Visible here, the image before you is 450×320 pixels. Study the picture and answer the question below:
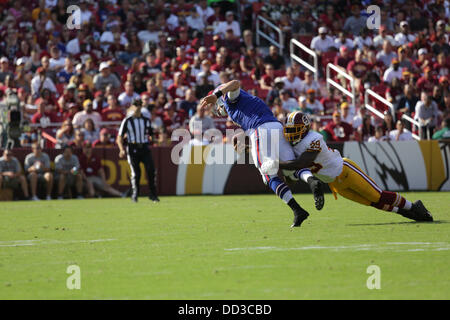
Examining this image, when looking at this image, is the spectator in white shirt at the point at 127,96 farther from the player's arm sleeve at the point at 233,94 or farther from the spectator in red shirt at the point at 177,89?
the player's arm sleeve at the point at 233,94

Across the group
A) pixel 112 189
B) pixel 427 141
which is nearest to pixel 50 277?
pixel 112 189

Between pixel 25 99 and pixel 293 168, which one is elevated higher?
pixel 25 99

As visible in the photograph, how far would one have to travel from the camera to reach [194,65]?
918 inches

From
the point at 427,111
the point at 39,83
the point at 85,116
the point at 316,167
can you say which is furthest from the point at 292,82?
the point at 316,167

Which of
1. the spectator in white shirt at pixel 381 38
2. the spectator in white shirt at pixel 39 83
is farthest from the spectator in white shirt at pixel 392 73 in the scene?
the spectator in white shirt at pixel 39 83

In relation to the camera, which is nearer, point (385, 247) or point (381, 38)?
point (385, 247)

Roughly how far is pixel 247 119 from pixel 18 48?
47.1ft

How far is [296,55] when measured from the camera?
2617 centimetres

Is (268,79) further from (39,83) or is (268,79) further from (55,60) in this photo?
(39,83)

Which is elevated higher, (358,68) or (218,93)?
(358,68)

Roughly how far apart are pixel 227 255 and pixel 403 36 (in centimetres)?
2009

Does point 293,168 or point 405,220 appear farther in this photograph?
point 405,220
